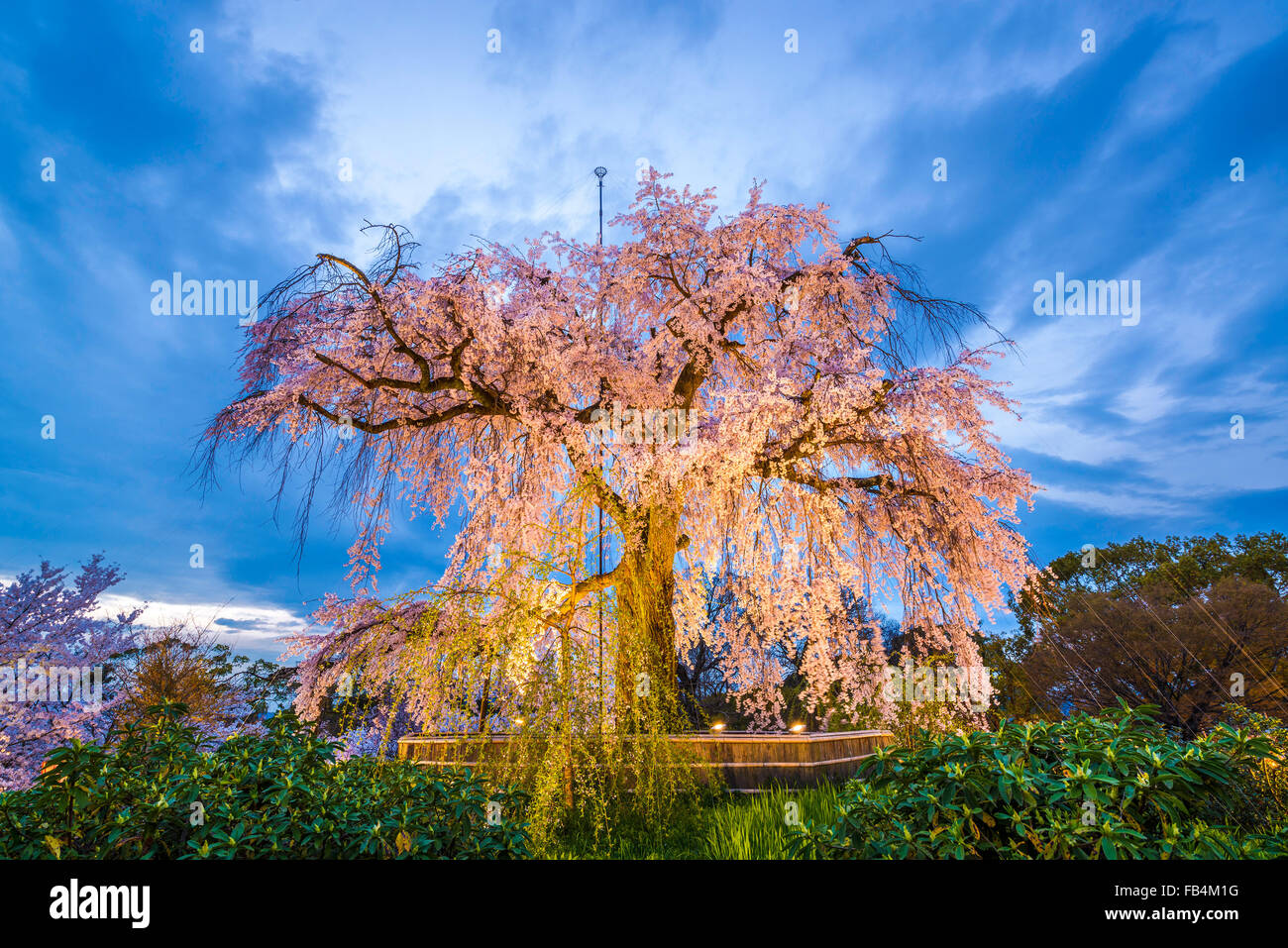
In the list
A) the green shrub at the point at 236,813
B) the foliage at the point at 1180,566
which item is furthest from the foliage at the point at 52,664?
the foliage at the point at 1180,566

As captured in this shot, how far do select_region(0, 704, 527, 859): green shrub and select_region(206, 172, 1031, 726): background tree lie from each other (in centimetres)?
492

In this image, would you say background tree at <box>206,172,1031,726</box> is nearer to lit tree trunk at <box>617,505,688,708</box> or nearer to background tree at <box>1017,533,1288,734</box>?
lit tree trunk at <box>617,505,688,708</box>

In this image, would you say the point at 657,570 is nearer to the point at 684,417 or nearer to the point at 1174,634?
the point at 684,417

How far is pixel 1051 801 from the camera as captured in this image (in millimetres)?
2471

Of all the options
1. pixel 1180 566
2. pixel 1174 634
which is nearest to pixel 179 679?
pixel 1174 634

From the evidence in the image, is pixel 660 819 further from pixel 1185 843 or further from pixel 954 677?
pixel 954 677

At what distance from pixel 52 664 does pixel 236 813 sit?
278 inches

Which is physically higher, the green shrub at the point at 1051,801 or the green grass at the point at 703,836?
the green shrub at the point at 1051,801

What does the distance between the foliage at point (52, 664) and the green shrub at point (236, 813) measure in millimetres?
5393

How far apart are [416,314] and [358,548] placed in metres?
3.63

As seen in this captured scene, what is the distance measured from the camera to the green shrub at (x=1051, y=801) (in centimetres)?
241

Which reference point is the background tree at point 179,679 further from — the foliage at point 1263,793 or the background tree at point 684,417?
the foliage at point 1263,793

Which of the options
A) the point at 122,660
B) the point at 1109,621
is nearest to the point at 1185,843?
the point at 122,660

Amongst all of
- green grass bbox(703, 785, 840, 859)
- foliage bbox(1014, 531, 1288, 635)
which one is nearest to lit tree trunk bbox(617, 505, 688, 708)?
green grass bbox(703, 785, 840, 859)
